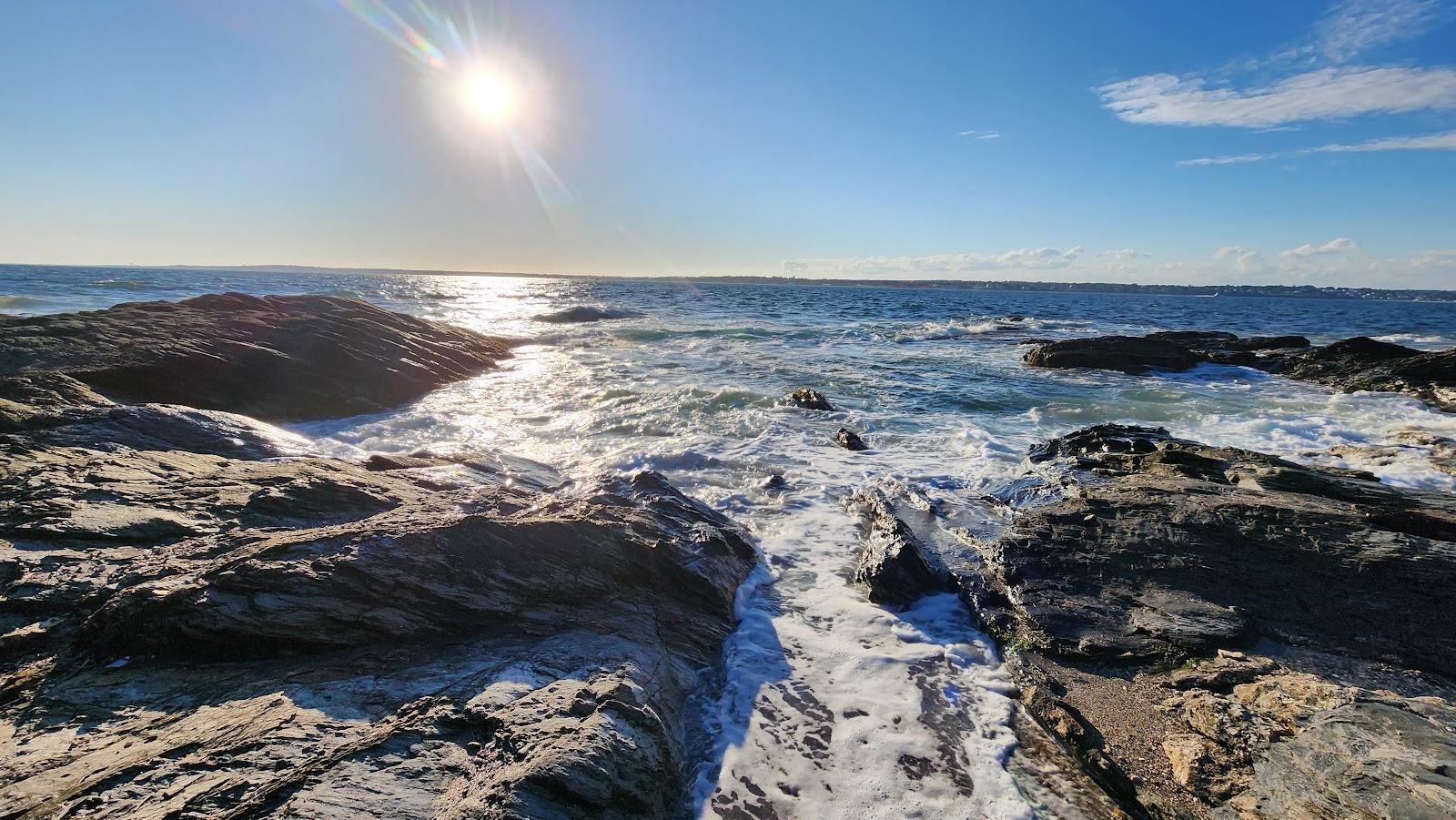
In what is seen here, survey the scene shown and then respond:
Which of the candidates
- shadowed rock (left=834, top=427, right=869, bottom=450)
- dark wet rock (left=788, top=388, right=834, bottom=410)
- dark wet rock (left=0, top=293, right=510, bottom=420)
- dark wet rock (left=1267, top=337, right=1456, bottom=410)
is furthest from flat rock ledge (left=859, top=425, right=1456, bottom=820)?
dark wet rock (left=1267, top=337, right=1456, bottom=410)

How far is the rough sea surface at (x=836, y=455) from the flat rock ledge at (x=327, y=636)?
697 mm

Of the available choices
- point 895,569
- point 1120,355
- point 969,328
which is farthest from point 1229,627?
point 969,328

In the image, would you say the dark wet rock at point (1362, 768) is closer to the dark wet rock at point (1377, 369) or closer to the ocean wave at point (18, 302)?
the dark wet rock at point (1377, 369)

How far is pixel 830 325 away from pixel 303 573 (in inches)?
1717

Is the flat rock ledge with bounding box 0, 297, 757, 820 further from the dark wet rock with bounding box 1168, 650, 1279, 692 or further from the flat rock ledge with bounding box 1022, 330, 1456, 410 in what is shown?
the flat rock ledge with bounding box 1022, 330, 1456, 410

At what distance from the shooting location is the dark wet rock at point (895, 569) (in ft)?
22.2

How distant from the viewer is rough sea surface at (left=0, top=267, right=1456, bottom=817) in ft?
A: 14.7

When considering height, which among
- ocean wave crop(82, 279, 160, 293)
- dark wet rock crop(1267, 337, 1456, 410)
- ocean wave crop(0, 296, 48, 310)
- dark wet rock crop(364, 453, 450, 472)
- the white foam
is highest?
ocean wave crop(82, 279, 160, 293)

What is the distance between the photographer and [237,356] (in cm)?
1402

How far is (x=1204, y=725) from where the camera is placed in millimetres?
4512

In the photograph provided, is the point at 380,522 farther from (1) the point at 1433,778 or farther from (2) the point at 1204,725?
(1) the point at 1433,778

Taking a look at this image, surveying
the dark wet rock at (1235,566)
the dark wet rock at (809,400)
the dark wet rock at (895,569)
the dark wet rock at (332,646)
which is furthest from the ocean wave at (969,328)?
the dark wet rock at (332,646)

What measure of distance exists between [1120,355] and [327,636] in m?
28.0

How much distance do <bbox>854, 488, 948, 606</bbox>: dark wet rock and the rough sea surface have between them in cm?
19
